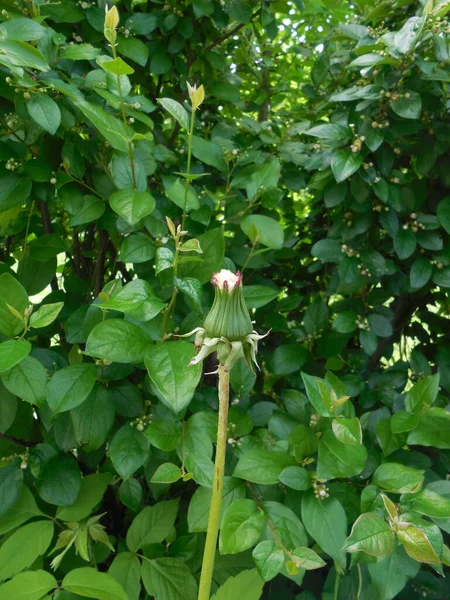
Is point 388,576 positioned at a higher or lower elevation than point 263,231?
lower

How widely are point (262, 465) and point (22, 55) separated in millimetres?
669

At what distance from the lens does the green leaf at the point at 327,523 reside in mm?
814

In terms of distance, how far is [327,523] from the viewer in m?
0.84

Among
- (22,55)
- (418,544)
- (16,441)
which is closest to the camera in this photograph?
(418,544)

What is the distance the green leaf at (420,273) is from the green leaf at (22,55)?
0.78 metres

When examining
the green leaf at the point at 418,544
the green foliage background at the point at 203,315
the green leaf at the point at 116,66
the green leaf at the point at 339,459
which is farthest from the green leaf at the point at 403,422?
the green leaf at the point at 116,66

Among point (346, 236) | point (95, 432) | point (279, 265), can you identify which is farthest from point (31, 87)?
point (279, 265)

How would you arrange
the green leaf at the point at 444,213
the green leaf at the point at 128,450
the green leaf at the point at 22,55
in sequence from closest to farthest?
the green leaf at the point at 22,55 < the green leaf at the point at 128,450 < the green leaf at the point at 444,213

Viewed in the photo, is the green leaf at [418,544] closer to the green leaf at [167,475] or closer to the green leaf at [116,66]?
the green leaf at [167,475]

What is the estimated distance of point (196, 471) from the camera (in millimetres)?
841

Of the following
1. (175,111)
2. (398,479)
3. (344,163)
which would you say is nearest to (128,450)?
(398,479)

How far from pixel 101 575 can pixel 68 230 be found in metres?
0.82

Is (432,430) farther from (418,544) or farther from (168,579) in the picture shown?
(168,579)

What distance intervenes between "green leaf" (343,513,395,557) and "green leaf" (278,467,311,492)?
123 millimetres
